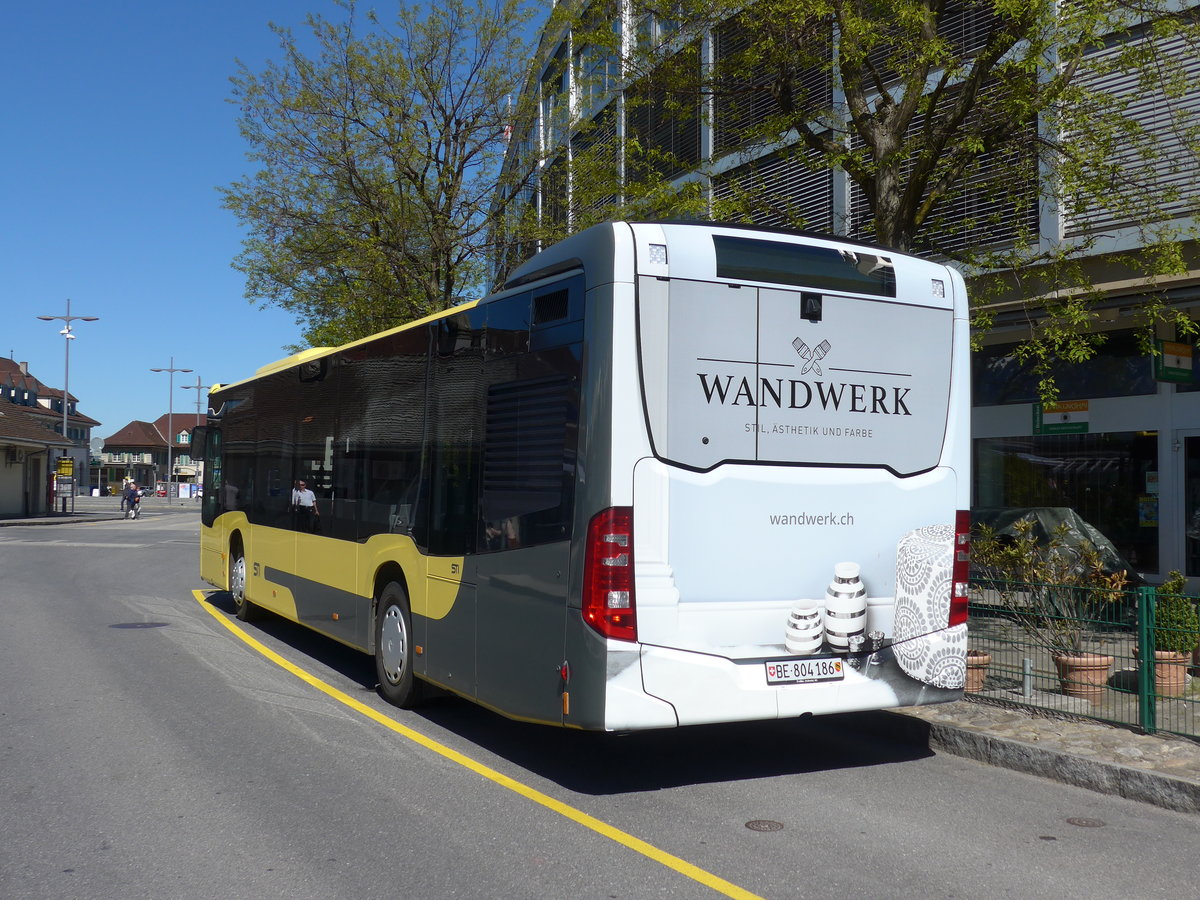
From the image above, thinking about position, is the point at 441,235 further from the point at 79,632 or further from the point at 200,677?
the point at 200,677

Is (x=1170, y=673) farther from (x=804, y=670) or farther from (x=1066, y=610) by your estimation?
(x=804, y=670)

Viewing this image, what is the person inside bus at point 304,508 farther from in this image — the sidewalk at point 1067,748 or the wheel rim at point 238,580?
the sidewalk at point 1067,748

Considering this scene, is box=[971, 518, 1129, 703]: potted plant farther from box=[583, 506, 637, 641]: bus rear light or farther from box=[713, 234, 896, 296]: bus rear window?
box=[583, 506, 637, 641]: bus rear light

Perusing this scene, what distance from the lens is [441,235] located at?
74.1ft

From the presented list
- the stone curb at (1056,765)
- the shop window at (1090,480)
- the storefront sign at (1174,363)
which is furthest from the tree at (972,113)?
the stone curb at (1056,765)

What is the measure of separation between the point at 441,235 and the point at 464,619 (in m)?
16.7

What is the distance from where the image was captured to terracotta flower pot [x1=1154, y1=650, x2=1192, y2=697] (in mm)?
6992

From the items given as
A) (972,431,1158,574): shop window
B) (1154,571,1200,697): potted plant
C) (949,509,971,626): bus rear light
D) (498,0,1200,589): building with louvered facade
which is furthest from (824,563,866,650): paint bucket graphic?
(972,431,1158,574): shop window

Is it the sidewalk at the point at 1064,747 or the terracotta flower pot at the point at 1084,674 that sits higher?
the terracotta flower pot at the point at 1084,674

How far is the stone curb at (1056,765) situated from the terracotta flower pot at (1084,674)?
1.10 metres

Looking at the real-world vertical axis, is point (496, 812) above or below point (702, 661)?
below

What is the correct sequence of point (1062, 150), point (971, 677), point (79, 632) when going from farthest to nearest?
point (79, 632), point (1062, 150), point (971, 677)

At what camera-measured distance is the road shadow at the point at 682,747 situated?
6.50 meters

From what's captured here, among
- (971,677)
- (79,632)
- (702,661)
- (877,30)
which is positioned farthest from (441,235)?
(702,661)
